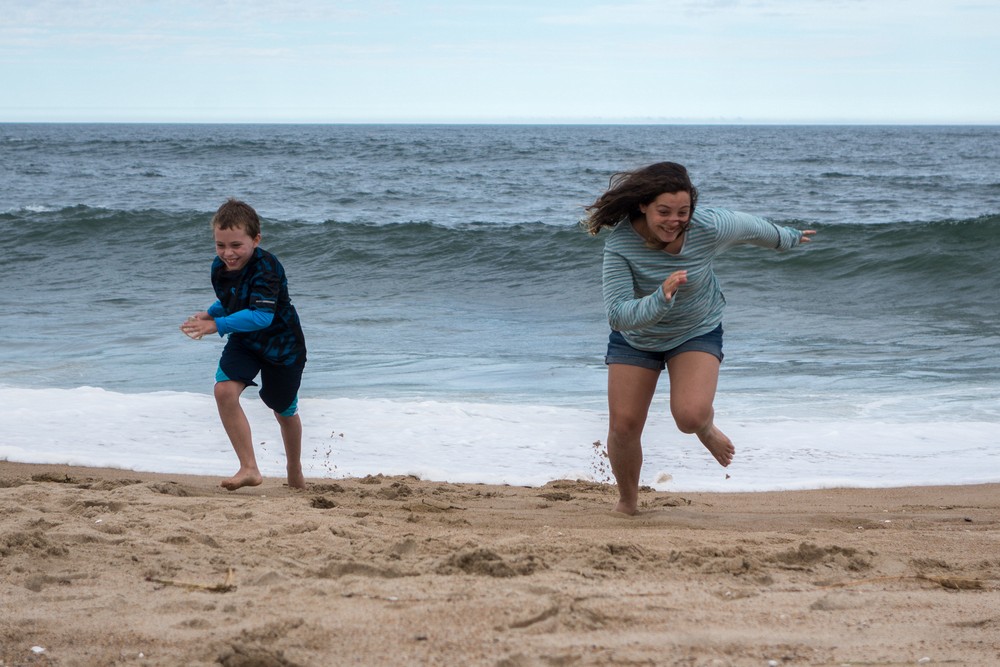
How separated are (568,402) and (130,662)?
5.01m

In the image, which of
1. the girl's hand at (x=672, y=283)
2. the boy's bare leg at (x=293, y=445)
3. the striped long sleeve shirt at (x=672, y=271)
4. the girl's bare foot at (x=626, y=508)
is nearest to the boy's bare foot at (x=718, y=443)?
the striped long sleeve shirt at (x=672, y=271)

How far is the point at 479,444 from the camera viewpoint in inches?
247

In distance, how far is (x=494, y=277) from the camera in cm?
1614

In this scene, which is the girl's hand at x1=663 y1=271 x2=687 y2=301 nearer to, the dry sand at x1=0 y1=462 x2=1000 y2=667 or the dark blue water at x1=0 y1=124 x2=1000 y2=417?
the dry sand at x1=0 y1=462 x2=1000 y2=667

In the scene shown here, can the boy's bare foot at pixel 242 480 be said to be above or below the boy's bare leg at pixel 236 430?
below

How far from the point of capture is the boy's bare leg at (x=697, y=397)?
4137mm

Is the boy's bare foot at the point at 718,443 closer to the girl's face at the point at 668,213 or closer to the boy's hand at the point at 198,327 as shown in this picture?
the girl's face at the point at 668,213

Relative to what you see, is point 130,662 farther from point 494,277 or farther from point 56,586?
point 494,277

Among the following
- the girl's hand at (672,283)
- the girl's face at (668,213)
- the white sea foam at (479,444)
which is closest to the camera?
the girl's hand at (672,283)

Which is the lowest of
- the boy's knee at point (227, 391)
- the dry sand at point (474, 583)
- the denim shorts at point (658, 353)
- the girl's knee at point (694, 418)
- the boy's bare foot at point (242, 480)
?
the boy's bare foot at point (242, 480)

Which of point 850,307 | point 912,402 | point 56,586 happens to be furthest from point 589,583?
point 850,307

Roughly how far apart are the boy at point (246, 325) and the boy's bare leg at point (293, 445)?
119 mm

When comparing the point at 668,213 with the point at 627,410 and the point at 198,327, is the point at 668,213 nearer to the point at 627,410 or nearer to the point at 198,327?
the point at 627,410

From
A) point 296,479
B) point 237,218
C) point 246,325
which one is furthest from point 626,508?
point 237,218
